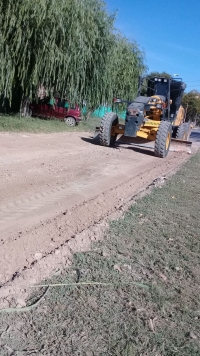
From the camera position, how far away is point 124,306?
3410 millimetres

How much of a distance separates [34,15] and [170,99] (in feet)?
23.2

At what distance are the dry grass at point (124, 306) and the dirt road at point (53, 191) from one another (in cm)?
51

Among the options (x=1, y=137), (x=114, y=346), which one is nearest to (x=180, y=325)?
(x=114, y=346)

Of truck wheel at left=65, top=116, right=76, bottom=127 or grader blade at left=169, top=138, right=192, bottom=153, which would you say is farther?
truck wheel at left=65, top=116, right=76, bottom=127

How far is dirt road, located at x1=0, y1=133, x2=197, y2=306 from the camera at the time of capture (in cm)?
439

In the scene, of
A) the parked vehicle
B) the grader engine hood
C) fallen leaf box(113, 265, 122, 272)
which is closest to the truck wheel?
the parked vehicle

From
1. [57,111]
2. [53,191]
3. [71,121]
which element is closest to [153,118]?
[53,191]

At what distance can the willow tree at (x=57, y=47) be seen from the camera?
1675 centimetres

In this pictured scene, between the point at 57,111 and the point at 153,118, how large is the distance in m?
10.4

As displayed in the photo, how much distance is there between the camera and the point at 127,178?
8.93 meters

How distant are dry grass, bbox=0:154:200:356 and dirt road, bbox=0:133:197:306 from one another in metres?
0.51

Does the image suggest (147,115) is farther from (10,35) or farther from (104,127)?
(10,35)

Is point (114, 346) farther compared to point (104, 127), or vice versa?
point (104, 127)

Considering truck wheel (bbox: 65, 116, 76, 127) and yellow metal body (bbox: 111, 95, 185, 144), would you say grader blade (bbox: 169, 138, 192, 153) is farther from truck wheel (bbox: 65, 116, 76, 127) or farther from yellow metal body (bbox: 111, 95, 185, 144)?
truck wheel (bbox: 65, 116, 76, 127)
